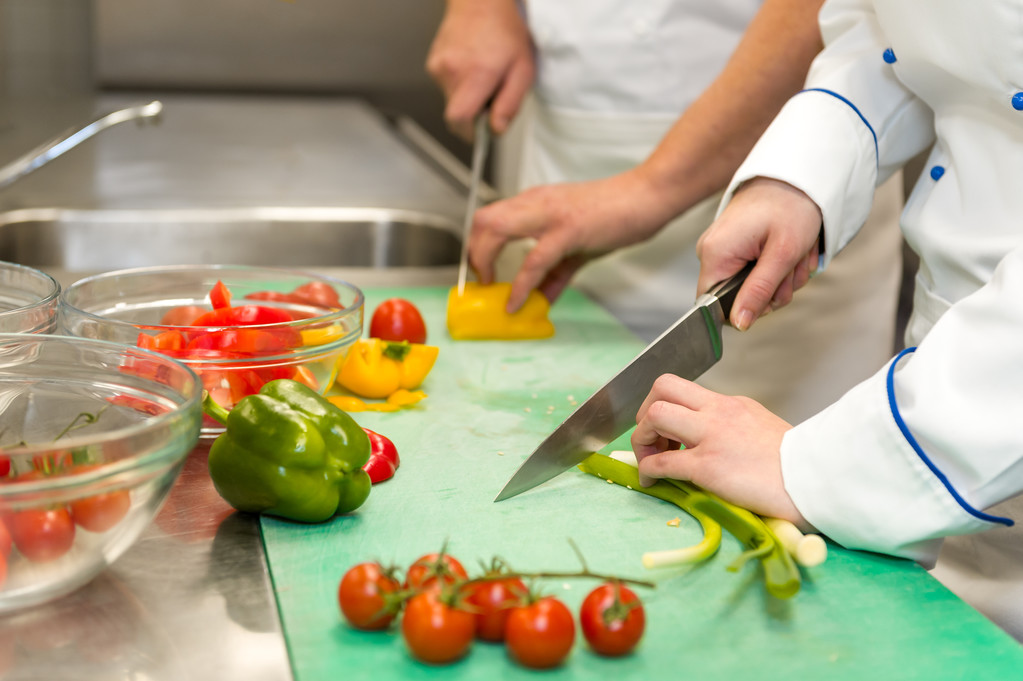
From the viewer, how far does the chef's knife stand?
947 mm

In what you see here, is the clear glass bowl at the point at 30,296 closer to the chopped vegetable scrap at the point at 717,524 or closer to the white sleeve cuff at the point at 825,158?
the chopped vegetable scrap at the point at 717,524

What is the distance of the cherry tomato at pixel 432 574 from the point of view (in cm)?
69

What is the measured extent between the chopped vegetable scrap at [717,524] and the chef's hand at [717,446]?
0.01 m

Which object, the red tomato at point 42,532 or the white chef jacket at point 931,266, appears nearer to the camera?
the red tomato at point 42,532

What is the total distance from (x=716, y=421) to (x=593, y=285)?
96 centimetres

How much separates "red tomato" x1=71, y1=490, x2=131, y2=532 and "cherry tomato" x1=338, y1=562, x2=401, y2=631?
0.16 m

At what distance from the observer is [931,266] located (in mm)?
1099

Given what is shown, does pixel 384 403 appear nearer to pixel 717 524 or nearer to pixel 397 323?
pixel 397 323

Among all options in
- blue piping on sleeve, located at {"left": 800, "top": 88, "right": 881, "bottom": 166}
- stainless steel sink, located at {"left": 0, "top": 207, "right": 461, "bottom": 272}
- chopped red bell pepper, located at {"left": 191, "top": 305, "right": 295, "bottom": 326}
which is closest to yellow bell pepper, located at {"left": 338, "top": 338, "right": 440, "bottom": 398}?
chopped red bell pepper, located at {"left": 191, "top": 305, "right": 295, "bottom": 326}

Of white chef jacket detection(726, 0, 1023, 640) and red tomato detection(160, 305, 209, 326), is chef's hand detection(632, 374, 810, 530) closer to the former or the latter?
white chef jacket detection(726, 0, 1023, 640)

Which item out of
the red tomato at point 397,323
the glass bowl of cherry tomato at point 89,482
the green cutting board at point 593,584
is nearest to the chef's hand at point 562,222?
the red tomato at point 397,323

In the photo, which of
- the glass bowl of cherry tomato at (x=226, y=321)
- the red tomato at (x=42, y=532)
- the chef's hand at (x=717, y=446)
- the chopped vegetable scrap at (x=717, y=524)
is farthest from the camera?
the glass bowl of cherry tomato at (x=226, y=321)

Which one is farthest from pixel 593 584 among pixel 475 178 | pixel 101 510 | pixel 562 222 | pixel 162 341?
pixel 475 178

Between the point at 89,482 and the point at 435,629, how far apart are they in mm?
239
